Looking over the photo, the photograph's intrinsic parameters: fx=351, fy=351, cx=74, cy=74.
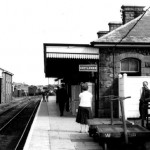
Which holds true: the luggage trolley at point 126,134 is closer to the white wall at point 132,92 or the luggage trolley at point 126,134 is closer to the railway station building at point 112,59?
the white wall at point 132,92

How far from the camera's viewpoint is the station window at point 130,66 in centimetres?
1698

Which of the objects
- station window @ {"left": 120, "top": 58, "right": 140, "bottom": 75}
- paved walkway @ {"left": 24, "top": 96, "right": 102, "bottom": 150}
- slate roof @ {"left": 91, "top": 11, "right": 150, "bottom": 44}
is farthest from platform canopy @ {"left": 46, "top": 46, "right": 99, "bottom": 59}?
paved walkway @ {"left": 24, "top": 96, "right": 102, "bottom": 150}

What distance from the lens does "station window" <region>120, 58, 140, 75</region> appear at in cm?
1698

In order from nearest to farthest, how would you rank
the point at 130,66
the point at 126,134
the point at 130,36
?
1. the point at 126,134
2. the point at 130,66
3. the point at 130,36

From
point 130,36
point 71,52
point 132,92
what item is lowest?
point 132,92

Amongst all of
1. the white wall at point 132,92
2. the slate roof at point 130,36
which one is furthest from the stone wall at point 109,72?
the white wall at point 132,92

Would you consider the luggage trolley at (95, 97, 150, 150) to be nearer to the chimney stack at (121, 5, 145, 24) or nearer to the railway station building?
the railway station building

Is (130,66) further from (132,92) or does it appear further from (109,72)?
(132,92)

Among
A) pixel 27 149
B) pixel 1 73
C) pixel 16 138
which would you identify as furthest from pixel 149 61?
pixel 1 73

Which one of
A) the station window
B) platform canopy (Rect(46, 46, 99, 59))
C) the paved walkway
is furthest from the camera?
the station window

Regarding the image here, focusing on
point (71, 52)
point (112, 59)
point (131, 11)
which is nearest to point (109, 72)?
point (112, 59)

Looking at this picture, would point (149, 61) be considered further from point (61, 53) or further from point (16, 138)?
point (16, 138)

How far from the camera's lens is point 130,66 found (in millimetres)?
17031

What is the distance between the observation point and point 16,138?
12.2 m
